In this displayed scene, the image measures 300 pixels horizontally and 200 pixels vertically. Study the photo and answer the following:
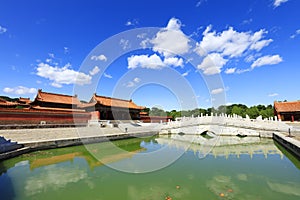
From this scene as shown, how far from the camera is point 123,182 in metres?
6.07

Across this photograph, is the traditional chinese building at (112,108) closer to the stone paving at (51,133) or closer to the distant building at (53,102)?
the distant building at (53,102)

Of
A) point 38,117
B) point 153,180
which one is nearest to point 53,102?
point 38,117

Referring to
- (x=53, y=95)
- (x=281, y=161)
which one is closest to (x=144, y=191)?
(x=281, y=161)

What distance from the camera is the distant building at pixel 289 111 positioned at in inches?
879

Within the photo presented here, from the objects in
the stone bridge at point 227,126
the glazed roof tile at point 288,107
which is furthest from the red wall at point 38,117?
the glazed roof tile at point 288,107

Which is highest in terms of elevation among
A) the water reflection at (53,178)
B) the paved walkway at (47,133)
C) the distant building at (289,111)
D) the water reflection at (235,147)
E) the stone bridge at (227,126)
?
the distant building at (289,111)

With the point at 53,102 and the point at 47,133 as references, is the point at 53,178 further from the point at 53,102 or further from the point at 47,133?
the point at 53,102

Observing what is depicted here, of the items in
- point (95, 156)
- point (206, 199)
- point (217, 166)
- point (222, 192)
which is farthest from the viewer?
point (95, 156)

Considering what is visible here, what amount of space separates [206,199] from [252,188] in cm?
177

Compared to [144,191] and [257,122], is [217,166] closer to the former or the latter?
[144,191]

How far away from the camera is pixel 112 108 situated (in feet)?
78.7

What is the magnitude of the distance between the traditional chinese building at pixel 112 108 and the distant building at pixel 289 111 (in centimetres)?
1860

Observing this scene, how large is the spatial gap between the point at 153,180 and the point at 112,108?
18.5 meters

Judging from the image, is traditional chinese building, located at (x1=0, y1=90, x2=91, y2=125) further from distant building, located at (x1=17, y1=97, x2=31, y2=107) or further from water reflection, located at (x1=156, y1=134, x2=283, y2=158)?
water reflection, located at (x1=156, y1=134, x2=283, y2=158)
